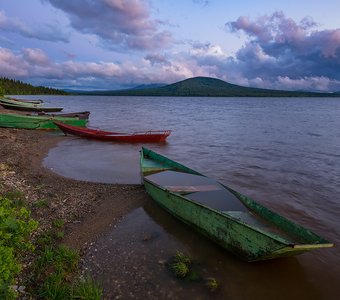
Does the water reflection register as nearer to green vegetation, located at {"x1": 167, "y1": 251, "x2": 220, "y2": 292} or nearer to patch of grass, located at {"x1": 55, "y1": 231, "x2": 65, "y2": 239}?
green vegetation, located at {"x1": 167, "y1": 251, "x2": 220, "y2": 292}

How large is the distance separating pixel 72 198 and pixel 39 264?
4711 millimetres

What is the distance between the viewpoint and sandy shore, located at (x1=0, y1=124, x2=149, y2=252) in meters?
9.59

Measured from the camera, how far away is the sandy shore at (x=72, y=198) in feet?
31.5

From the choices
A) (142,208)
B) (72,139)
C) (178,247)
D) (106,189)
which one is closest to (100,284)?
(178,247)

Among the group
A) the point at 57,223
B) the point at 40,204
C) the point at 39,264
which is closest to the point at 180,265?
the point at 39,264

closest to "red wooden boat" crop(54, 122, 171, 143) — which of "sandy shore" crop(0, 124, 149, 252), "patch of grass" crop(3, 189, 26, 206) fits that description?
"sandy shore" crop(0, 124, 149, 252)

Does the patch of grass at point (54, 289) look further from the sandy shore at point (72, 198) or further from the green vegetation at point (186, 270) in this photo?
the green vegetation at point (186, 270)

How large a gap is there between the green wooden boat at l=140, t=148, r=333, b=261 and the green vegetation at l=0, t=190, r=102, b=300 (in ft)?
11.5

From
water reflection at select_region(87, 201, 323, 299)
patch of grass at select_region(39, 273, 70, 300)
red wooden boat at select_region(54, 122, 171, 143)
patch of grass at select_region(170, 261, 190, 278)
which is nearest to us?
patch of grass at select_region(39, 273, 70, 300)

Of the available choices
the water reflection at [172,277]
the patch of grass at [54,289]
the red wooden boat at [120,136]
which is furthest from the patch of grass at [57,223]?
the red wooden boat at [120,136]

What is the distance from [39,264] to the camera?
7.20 metres

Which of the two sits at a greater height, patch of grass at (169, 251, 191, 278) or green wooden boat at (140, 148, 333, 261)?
green wooden boat at (140, 148, 333, 261)

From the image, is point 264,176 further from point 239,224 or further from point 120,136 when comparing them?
point 120,136

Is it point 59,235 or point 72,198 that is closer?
point 59,235
